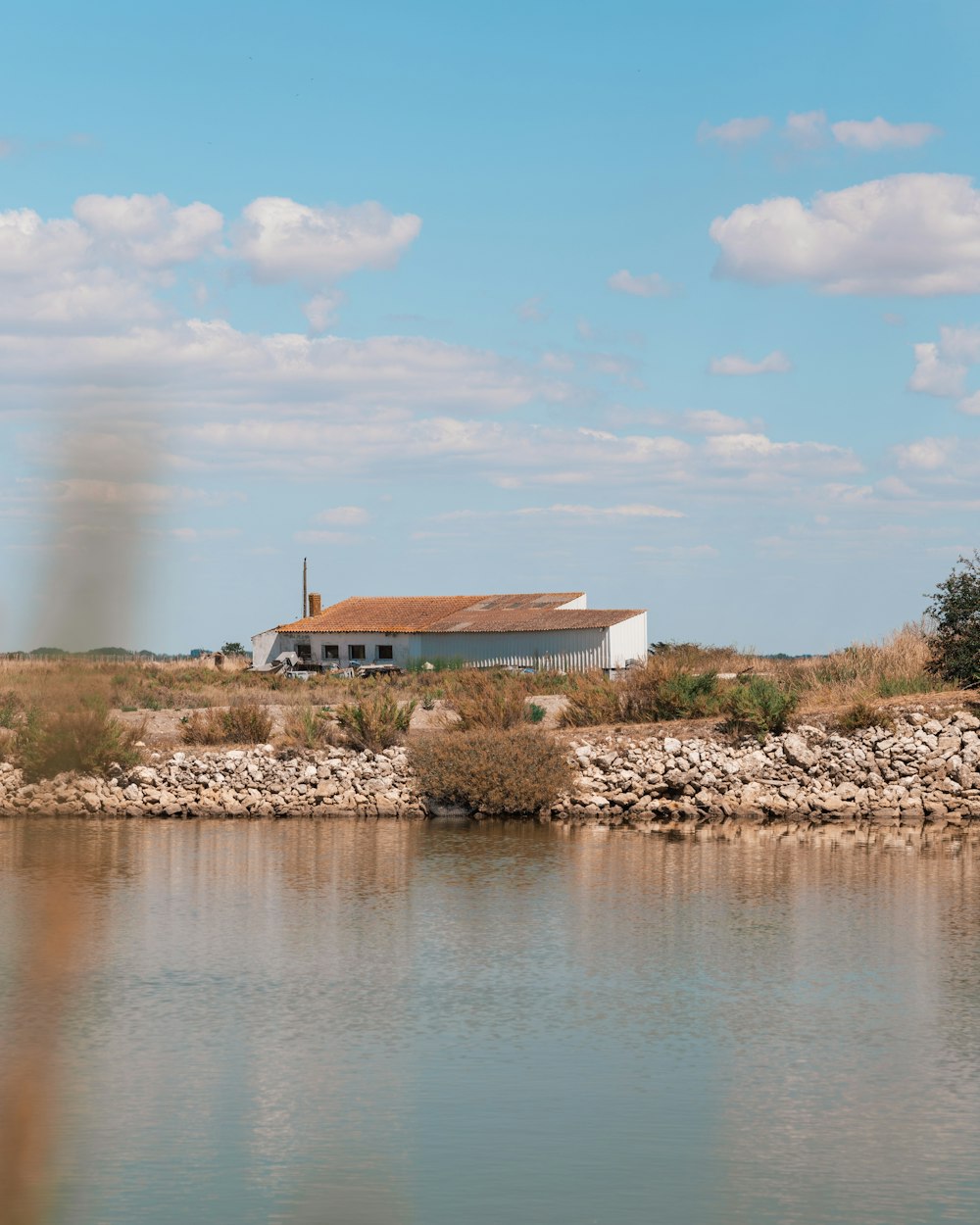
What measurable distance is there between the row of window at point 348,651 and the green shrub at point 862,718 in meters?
32.8

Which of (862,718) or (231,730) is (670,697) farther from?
(231,730)

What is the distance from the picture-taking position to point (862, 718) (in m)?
24.7

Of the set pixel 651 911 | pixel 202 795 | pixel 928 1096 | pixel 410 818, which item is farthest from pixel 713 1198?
pixel 202 795

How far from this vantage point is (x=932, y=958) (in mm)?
13273

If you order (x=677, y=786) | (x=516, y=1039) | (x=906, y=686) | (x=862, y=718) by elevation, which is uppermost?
(x=906, y=686)

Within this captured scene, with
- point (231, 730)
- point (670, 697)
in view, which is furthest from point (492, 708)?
point (231, 730)

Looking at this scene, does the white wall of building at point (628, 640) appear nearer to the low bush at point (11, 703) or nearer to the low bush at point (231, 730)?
the low bush at point (231, 730)

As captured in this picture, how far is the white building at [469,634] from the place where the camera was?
173ft

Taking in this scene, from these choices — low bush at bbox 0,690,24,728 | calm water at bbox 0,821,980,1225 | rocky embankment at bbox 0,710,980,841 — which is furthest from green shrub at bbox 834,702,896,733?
low bush at bbox 0,690,24,728

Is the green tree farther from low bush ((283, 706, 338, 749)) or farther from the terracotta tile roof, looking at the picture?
the terracotta tile roof

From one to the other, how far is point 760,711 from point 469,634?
99.1 ft

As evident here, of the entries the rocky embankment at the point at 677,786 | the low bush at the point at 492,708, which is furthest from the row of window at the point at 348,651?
the rocky embankment at the point at 677,786

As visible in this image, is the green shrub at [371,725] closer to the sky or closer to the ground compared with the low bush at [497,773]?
closer to the sky

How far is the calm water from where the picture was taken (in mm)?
7246
